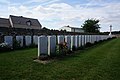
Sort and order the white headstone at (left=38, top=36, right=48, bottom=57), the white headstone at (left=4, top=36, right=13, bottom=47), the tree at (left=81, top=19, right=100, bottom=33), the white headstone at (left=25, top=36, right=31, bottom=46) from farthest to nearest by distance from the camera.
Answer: the tree at (left=81, top=19, right=100, bottom=33)
the white headstone at (left=25, top=36, right=31, bottom=46)
the white headstone at (left=4, top=36, right=13, bottom=47)
the white headstone at (left=38, top=36, right=48, bottom=57)

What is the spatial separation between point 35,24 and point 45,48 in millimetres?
46584

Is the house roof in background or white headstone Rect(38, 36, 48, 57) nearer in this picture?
white headstone Rect(38, 36, 48, 57)

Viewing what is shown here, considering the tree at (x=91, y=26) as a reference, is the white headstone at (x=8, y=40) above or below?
below

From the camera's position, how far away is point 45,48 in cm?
1055

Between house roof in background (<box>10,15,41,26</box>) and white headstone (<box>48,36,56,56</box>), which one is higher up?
house roof in background (<box>10,15,41,26</box>)

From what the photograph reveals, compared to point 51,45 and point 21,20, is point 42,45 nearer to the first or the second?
point 51,45

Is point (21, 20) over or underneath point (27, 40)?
over

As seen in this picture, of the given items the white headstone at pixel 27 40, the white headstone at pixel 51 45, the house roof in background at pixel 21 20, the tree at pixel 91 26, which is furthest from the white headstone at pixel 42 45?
the tree at pixel 91 26

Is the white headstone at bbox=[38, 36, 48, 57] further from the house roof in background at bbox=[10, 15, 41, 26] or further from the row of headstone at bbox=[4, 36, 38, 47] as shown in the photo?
the house roof in background at bbox=[10, 15, 41, 26]

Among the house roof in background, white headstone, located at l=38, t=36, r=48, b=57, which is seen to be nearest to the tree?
the house roof in background

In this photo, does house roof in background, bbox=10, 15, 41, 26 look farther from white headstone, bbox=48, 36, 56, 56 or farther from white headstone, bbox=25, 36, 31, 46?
white headstone, bbox=48, 36, 56, 56

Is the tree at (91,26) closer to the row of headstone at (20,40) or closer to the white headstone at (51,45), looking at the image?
the row of headstone at (20,40)

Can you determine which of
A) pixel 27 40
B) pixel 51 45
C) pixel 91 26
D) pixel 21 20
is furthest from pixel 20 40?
pixel 91 26

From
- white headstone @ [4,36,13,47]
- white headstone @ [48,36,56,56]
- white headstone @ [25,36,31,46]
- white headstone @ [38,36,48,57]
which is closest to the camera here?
white headstone @ [38,36,48,57]
